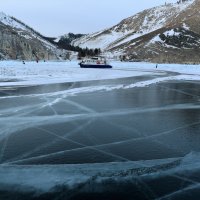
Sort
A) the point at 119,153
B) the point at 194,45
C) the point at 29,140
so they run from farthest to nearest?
the point at 194,45, the point at 29,140, the point at 119,153

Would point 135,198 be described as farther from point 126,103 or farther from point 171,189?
point 126,103

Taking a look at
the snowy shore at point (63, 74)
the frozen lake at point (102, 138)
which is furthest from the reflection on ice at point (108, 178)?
the snowy shore at point (63, 74)

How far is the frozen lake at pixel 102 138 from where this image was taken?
7746 mm

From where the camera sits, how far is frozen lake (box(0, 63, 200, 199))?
25.4ft

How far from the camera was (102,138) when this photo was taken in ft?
35.4

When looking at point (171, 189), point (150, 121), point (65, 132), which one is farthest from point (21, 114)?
point (171, 189)

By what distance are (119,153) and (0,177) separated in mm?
2890

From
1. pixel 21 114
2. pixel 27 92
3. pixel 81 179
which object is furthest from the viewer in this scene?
pixel 27 92

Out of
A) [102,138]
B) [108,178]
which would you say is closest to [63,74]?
[102,138]

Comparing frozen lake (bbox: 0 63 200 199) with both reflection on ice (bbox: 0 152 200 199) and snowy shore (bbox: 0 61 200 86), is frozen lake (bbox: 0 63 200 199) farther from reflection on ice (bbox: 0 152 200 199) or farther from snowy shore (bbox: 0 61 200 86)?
snowy shore (bbox: 0 61 200 86)

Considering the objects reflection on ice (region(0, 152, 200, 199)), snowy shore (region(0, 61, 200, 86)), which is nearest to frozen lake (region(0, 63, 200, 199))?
reflection on ice (region(0, 152, 200, 199))

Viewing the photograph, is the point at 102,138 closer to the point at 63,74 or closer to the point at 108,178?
the point at 108,178

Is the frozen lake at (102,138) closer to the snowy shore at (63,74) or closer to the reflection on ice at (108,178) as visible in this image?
the reflection on ice at (108,178)

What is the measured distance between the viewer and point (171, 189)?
708 cm
